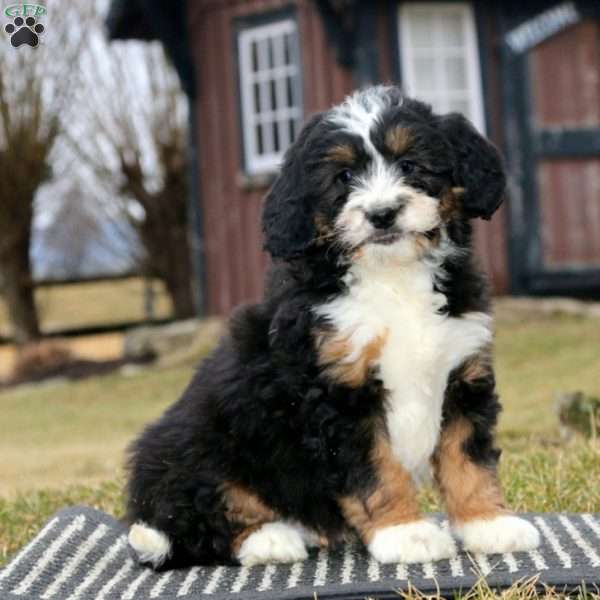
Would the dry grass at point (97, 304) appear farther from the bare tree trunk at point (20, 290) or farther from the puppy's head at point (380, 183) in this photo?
the puppy's head at point (380, 183)

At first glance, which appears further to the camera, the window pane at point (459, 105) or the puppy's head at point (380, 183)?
the window pane at point (459, 105)

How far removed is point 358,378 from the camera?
3.78 m

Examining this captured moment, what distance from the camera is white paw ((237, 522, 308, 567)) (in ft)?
13.3

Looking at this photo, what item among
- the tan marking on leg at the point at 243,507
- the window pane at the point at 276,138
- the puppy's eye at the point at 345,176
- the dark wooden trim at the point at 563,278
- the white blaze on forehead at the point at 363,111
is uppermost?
the window pane at the point at 276,138

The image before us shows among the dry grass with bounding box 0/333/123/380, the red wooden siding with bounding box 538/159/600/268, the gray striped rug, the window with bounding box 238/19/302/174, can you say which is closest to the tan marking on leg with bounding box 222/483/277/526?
the gray striped rug

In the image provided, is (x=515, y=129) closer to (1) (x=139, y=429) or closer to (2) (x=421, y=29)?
(2) (x=421, y=29)

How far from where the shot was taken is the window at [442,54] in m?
13.5

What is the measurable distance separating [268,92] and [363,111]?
10.7 metres

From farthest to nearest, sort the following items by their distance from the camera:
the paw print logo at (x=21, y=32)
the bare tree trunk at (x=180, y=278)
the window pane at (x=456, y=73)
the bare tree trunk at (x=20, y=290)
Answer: the bare tree trunk at (x=20, y=290)
the bare tree trunk at (x=180, y=278)
the window pane at (x=456, y=73)
the paw print logo at (x=21, y=32)

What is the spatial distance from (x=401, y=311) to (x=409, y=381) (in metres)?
0.24

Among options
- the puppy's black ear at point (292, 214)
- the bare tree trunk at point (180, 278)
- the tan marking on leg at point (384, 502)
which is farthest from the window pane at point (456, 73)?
the tan marking on leg at point (384, 502)

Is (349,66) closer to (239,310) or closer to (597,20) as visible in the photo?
(597,20)

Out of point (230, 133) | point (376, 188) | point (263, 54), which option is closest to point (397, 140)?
point (376, 188)

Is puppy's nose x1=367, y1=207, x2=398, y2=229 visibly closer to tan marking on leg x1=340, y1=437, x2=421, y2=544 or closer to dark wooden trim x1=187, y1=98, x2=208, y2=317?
tan marking on leg x1=340, y1=437, x2=421, y2=544
